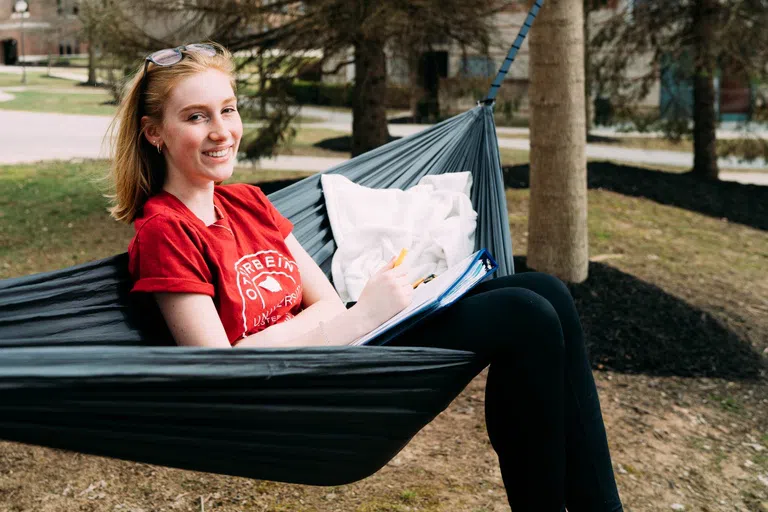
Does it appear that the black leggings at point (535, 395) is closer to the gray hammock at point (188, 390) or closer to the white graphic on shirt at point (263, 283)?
the gray hammock at point (188, 390)

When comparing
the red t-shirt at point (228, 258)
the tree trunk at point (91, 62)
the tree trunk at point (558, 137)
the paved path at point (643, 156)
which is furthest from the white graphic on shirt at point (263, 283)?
the paved path at point (643, 156)

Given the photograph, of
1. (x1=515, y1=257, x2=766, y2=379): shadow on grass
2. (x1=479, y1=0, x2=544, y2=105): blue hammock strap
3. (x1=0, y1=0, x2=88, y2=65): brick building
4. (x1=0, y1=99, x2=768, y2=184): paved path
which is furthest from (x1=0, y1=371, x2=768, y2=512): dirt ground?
(x1=0, y1=99, x2=768, y2=184): paved path

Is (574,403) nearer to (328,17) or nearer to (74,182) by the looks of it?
(328,17)

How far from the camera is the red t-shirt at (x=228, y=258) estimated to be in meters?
1.35

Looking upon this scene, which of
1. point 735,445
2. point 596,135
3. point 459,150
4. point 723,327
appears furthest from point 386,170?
point 596,135

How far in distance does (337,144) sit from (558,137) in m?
6.75

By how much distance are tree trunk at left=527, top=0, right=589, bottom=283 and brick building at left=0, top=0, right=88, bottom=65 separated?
330cm

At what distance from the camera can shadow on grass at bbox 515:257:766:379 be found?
284cm

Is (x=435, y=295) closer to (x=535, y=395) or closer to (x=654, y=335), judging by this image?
(x=535, y=395)

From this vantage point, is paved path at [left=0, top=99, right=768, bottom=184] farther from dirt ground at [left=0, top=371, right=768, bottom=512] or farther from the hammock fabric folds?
the hammock fabric folds

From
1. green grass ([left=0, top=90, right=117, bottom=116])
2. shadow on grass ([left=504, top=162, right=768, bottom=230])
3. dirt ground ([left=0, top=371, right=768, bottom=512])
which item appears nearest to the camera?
dirt ground ([left=0, top=371, right=768, bottom=512])

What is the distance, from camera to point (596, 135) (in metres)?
12.6

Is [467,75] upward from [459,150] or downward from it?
upward

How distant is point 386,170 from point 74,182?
4.37 meters
